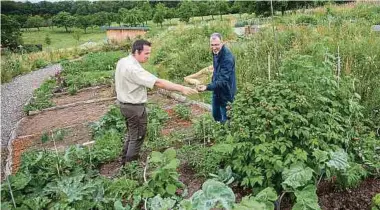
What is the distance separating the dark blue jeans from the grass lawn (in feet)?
77.4

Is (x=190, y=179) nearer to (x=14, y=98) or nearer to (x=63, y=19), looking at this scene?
(x=14, y=98)

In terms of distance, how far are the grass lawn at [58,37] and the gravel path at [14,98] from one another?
13.6m

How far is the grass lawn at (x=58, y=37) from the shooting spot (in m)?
28.9

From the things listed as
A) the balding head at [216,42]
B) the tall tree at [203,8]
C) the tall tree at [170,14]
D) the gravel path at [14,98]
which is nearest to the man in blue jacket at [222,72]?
the balding head at [216,42]

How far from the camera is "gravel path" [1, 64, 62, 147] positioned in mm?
7329

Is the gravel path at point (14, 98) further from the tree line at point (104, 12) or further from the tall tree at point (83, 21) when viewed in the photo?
the tall tree at point (83, 21)

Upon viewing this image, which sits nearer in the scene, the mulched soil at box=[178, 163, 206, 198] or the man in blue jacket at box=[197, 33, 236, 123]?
the mulched soil at box=[178, 163, 206, 198]

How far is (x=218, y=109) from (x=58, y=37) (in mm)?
31858

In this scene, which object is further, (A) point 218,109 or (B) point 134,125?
(A) point 218,109

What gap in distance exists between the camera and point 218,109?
4.90 m

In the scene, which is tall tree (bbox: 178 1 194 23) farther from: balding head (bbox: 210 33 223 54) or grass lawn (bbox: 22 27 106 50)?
balding head (bbox: 210 33 223 54)

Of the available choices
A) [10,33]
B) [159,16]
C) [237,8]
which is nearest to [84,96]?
[10,33]

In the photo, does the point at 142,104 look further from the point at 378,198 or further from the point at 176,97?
the point at 176,97

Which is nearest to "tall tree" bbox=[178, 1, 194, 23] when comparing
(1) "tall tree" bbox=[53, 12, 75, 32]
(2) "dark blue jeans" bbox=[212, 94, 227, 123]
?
(1) "tall tree" bbox=[53, 12, 75, 32]
